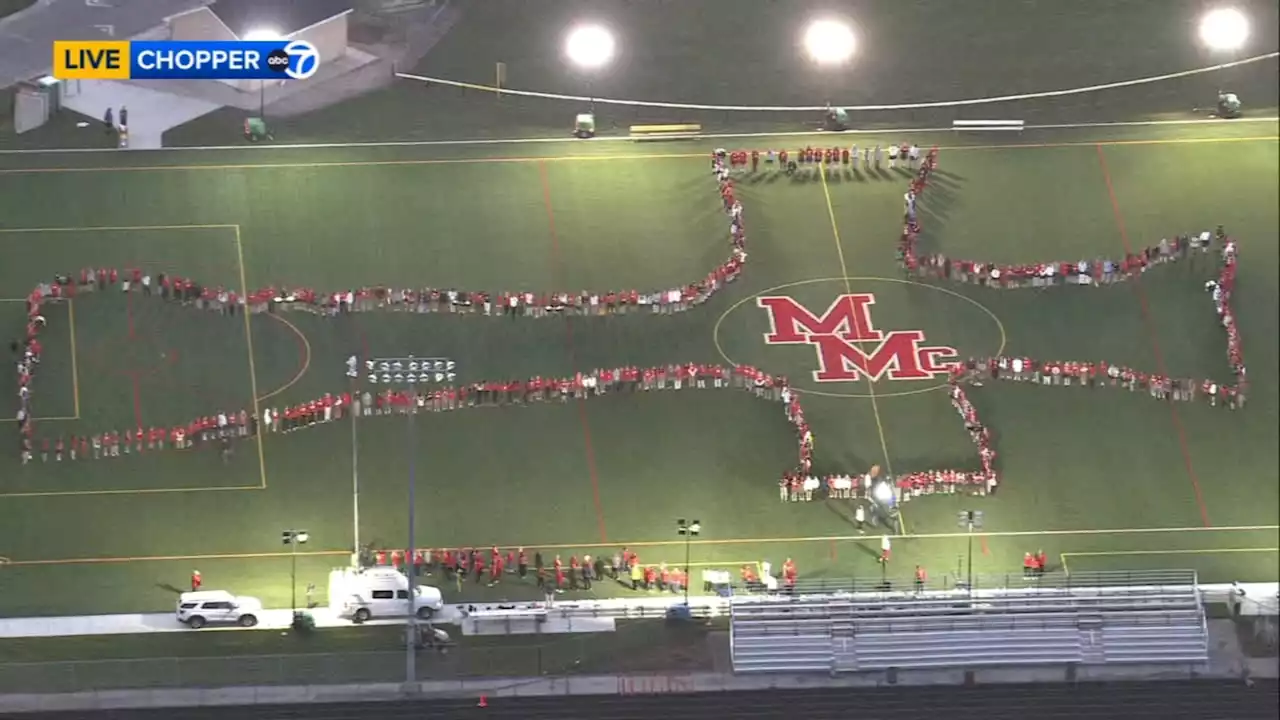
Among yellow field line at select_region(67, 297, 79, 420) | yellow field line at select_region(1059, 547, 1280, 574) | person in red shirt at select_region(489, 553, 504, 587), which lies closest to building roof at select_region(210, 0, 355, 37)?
yellow field line at select_region(67, 297, 79, 420)

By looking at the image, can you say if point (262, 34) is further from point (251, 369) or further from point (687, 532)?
point (687, 532)

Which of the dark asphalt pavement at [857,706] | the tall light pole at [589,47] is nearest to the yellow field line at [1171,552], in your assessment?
the dark asphalt pavement at [857,706]

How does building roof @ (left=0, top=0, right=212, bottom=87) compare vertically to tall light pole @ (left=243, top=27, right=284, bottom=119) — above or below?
above

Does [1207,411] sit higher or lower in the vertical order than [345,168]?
lower

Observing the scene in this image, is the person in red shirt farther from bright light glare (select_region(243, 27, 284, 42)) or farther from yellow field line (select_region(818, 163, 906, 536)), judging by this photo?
bright light glare (select_region(243, 27, 284, 42))

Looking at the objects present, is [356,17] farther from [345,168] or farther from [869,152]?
[869,152]

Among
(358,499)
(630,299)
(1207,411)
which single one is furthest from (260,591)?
(1207,411)
